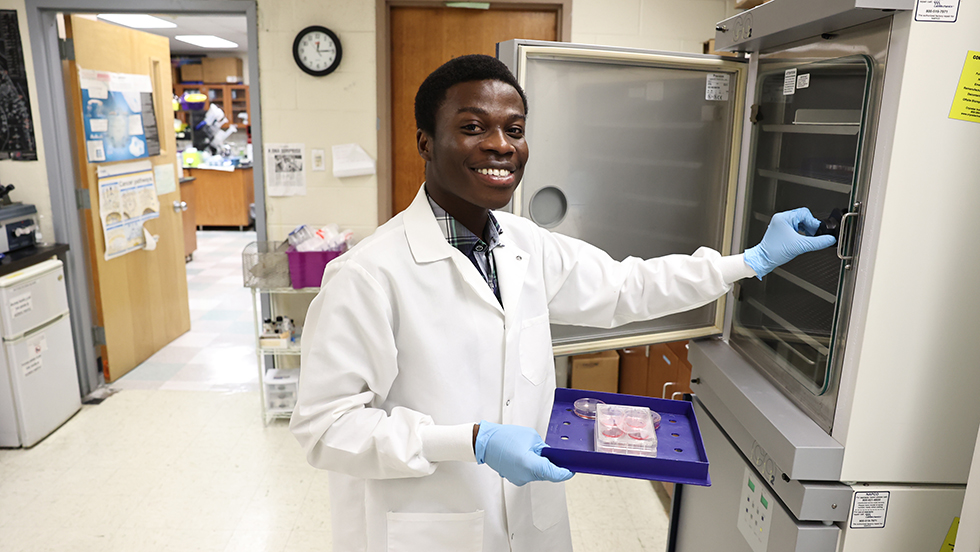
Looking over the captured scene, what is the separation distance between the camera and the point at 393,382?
4.03 feet

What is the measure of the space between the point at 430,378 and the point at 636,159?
0.94 m

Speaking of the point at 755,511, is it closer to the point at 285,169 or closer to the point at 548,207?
the point at 548,207

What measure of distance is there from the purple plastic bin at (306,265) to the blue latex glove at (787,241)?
213cm

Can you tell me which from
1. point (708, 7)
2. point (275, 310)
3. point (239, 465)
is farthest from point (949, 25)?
point (275, 310)

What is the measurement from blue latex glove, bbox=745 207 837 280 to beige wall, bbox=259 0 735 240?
6.67 feet

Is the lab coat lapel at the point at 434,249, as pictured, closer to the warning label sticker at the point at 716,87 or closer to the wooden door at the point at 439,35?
the warning label sticker at the point at 716,87

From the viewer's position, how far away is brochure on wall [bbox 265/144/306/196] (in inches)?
129

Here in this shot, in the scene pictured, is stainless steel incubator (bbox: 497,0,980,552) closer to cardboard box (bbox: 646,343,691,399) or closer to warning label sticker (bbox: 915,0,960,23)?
warning label sticker (bbox: 915,0,960,23)

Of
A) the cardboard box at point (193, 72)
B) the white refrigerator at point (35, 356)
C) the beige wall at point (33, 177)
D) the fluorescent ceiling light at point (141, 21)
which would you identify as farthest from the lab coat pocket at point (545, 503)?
the cardboard box at point (193, 72)

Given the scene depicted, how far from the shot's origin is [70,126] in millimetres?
3332

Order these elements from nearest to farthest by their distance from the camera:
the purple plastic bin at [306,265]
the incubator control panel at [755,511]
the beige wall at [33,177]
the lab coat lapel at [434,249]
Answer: the lab coat lapel at [434,249], the incubator control panel at [755,511], the purple plastic bin at [306,265], the beige wall at [33,177]

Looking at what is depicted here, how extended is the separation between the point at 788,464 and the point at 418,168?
8.52 feet

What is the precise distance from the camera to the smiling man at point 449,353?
1128 millimetres

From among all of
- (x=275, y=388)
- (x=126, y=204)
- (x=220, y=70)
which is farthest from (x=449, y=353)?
(x=220, y=70)
